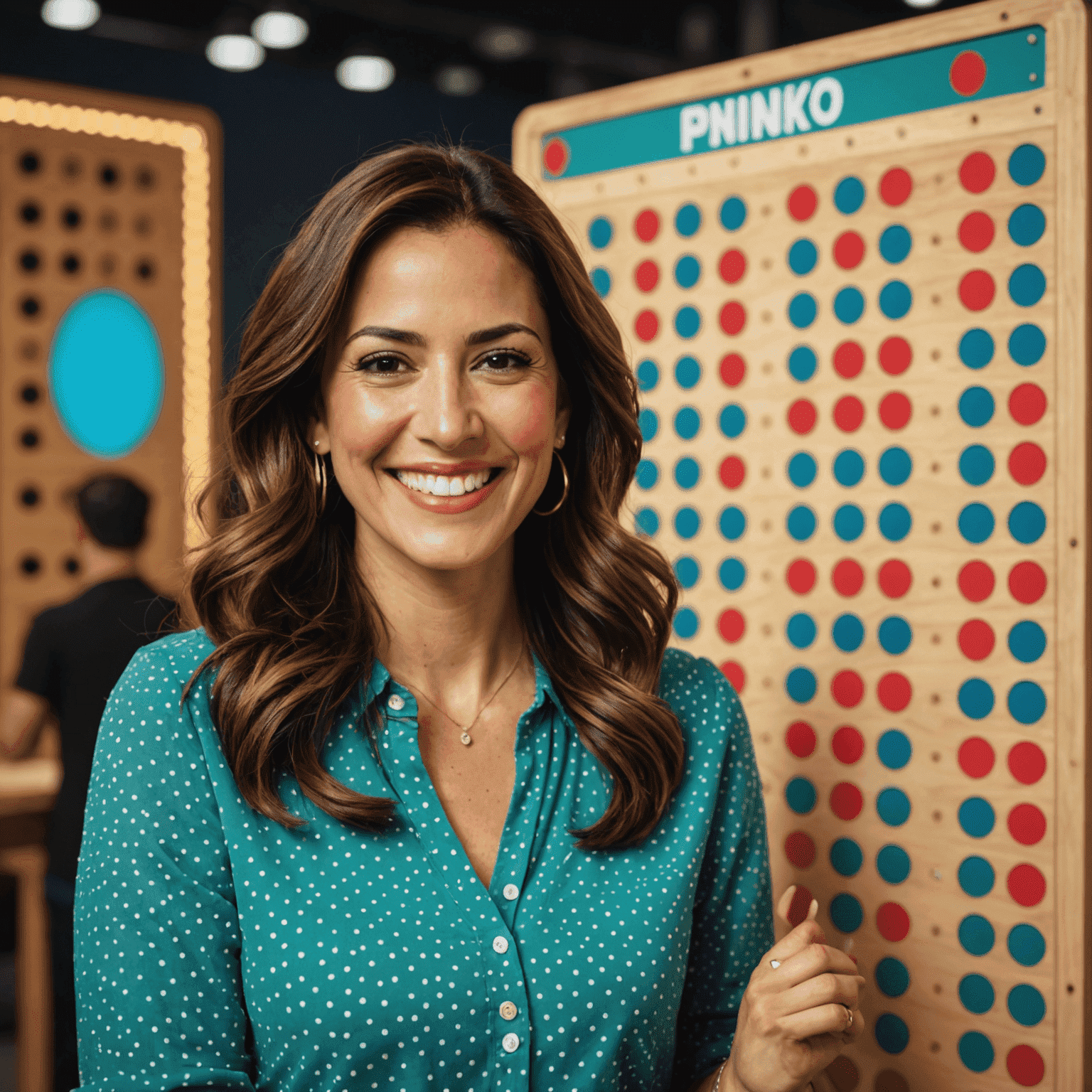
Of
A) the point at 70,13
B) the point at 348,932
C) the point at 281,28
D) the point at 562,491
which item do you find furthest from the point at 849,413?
the point at 70,13

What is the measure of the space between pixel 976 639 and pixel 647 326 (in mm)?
795

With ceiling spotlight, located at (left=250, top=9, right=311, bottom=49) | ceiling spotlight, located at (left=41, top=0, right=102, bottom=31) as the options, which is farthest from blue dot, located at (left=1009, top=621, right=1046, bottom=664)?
ceiling spotlight, located at (left=41, top=0, right=102, bottom=31)

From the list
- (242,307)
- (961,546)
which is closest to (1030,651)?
(961,546)

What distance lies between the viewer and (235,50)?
5.94 m

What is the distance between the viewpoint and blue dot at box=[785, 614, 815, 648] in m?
2.05

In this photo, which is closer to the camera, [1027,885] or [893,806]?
[1027,885]

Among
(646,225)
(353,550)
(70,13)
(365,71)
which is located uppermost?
(70,13)

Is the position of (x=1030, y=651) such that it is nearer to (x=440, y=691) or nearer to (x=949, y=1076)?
(x=949, y=1076)

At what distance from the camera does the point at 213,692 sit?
1.48m

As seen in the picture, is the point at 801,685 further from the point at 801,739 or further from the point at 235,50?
the point at 235,50

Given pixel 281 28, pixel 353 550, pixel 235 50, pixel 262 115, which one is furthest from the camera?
pixel 262 115

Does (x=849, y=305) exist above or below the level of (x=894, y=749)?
above

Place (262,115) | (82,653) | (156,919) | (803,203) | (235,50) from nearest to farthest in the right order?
(156,919), (803,203), (82,653), (235,50), (262,115)

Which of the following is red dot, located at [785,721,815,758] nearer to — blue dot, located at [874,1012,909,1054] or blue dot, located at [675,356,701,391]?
blue dot, located at [874,1012,909,1054]
